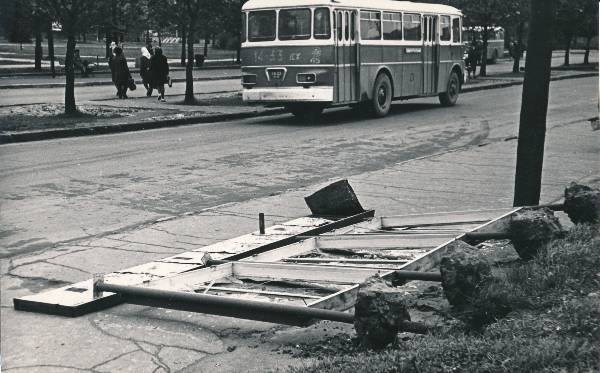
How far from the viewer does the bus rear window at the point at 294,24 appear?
65.5 ft

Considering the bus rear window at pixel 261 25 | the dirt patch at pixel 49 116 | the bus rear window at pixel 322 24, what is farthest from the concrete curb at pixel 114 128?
the bus rear window at pixel 322 24

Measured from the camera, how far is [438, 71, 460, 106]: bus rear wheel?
25.8 m

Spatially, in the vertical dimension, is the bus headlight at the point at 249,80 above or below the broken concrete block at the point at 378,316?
above

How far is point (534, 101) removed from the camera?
7.70 m

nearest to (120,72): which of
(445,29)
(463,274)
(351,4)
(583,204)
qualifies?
(351,4)

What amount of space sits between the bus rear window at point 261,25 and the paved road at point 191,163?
6.58 feet

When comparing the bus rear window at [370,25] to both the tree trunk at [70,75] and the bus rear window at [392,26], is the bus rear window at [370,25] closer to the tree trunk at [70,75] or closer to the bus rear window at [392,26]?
the bus rear window at [392,26]

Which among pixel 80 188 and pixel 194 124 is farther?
pixel 194 124

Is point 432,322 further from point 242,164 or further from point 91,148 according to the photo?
point 91,148

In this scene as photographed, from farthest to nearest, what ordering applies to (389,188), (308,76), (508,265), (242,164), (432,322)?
1. (308,76)
2. (242,164)
3. (389,188)
4. (508,265)
5. (432,322)

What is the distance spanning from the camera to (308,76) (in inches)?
784

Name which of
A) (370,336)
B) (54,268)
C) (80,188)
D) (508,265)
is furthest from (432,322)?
(80,188)

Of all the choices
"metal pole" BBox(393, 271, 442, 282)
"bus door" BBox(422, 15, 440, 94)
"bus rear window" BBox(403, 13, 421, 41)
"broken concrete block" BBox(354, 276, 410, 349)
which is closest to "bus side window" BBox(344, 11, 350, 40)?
"bus rear window" BBox(403, 13, 421, 41)

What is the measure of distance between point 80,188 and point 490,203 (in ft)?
16.4
